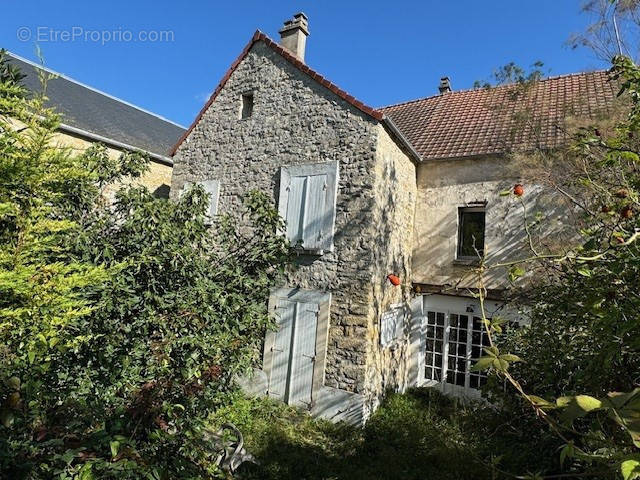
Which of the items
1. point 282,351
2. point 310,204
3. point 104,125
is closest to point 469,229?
point 310,204

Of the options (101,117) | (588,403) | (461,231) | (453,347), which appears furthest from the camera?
(101,117)

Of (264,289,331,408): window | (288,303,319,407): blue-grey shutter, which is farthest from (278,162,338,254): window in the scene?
(288,303,319,407): blue-grey shutter

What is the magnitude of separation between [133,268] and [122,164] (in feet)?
8.78

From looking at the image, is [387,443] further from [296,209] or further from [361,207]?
[296,209]

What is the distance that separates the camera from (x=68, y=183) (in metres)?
4.07

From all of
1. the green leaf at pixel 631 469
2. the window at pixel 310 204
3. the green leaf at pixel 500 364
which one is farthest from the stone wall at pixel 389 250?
the green leaf at pixel 631 469

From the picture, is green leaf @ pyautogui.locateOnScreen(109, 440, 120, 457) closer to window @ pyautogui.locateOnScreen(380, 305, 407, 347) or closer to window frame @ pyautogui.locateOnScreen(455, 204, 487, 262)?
window @ pyautogui.locateOnScreen(380, 305, 407, 347)

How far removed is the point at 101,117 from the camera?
12.7 meters

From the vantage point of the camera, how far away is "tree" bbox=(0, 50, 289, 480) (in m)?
2.22

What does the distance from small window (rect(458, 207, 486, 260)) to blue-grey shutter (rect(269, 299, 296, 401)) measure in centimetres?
405

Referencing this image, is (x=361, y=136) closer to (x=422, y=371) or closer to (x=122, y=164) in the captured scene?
(x=122, y=164)

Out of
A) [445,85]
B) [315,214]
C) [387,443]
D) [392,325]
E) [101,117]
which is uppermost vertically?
[445,85]

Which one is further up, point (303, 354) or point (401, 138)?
point (401, 138)

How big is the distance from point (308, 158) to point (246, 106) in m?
2.60
